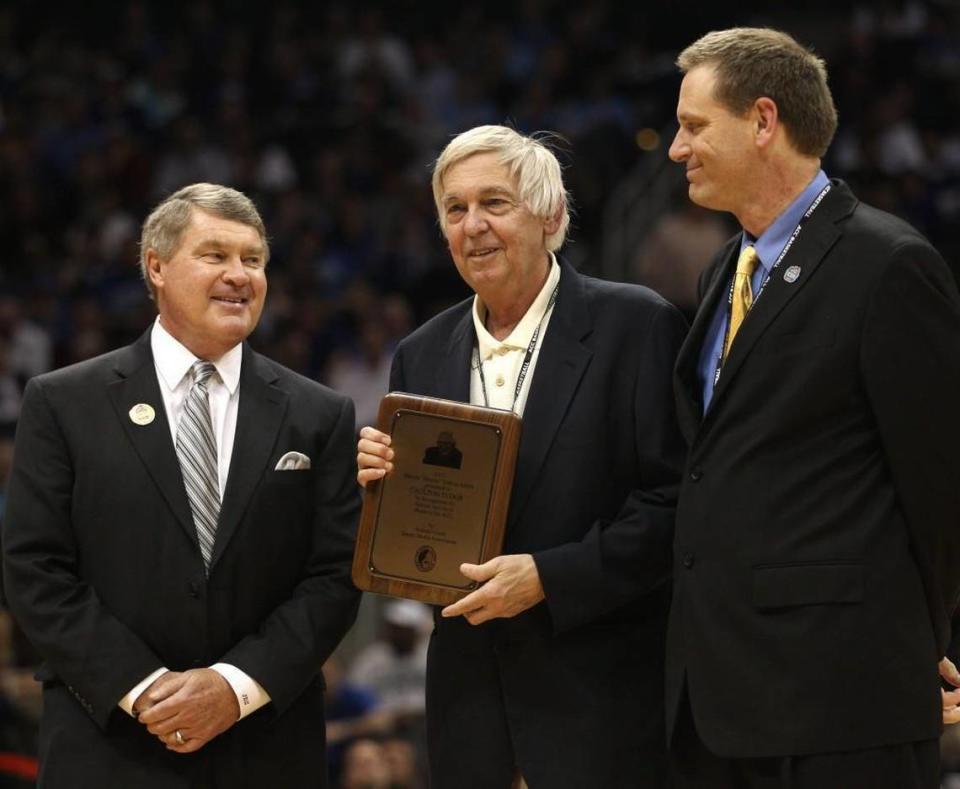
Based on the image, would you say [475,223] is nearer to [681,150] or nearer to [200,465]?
[681,150]

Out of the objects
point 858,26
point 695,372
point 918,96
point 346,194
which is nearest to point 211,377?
point 695,372

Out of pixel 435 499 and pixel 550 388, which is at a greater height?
pixel 550 388

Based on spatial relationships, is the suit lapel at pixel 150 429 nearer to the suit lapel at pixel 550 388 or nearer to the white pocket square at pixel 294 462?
the white pocket square at pixel 294 462

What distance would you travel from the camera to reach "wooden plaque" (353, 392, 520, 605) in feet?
11.6

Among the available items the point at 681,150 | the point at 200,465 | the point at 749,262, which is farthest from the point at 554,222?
the point at 200,465

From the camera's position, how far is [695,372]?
11.7 ft

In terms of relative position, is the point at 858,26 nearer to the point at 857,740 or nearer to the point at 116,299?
the point at 116,299

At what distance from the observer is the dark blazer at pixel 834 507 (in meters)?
3.07

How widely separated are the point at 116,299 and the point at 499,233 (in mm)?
7479

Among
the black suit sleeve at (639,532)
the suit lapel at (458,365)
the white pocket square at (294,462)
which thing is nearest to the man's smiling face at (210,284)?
the white pocket square at (294,462)

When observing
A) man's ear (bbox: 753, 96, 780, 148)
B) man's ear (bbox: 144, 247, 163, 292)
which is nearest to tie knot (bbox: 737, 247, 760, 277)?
man's ear (bbox: 753, 96, 780, 148)

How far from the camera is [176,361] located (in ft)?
12.6

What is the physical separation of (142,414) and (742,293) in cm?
153

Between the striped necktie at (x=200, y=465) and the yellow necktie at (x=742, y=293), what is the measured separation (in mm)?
1330
